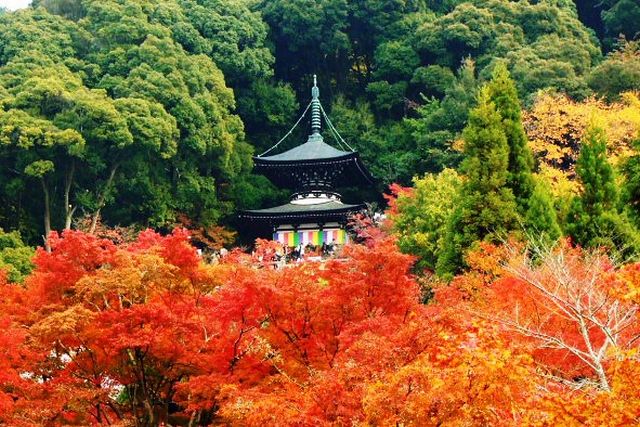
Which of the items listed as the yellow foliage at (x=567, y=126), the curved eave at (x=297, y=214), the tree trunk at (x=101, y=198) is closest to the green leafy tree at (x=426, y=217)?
the yellow foliage at (x=567, y=126)

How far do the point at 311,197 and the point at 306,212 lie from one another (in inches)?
85.2

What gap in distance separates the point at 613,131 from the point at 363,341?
19.7m

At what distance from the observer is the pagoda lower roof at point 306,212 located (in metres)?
31.3

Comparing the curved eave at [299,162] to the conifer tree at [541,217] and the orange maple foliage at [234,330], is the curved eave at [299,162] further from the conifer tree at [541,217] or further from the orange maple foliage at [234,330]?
the orange maple foliage at [234,330]

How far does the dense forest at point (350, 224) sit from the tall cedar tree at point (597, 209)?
6 cm

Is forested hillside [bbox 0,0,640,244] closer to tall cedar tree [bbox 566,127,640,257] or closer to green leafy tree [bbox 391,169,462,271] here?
green leafy tree [bbox 391,169,462,271]

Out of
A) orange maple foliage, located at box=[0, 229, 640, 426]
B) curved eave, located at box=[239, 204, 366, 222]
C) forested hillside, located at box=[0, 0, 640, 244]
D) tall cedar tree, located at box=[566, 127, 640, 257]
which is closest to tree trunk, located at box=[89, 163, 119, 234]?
forested hillside, located at box=[0, 0, 640, 244]

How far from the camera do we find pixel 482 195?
18016 mm

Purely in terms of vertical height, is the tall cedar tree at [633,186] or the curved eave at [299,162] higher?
the tall cedar tree at [633,186]

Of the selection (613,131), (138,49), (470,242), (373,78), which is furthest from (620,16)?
(470,242)

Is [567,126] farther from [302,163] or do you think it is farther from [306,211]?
[302,163]

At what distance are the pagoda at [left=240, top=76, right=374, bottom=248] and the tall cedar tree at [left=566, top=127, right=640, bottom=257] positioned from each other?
14.3 metres

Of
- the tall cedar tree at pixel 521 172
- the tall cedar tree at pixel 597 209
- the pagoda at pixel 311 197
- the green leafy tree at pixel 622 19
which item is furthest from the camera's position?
the green leafy tree at pixel 622 19

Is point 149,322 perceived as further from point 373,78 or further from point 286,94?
point 373,78
